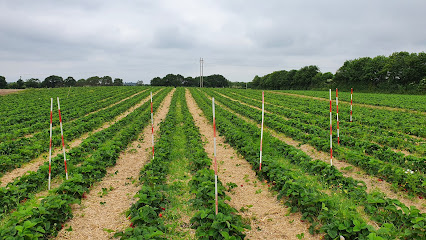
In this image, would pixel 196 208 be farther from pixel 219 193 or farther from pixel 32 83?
pixel 32 83

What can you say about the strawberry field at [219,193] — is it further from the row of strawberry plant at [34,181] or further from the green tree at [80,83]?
the green tree at [80,83]

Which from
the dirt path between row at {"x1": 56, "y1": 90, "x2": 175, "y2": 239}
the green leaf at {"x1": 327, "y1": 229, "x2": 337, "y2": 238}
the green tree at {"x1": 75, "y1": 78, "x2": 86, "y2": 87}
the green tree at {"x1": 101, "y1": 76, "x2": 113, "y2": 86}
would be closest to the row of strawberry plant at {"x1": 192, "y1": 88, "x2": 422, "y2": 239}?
the green leaf at {"x1": 327, "y1": 229, "x2": 337, "y2": 238}

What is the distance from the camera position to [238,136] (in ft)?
38.7

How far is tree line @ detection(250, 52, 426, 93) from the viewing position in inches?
2061

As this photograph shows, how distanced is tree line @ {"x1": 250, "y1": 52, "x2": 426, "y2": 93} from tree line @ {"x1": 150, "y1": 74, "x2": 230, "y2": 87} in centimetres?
5380

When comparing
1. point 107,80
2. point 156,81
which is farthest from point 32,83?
point 156,81

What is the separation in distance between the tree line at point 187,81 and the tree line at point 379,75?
5380 centimetres

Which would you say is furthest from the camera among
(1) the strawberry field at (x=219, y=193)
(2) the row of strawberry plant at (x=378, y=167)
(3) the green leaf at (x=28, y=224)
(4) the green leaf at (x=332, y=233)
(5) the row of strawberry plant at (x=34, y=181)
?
(2) the row of strawberry plant at (x=378, y=167)

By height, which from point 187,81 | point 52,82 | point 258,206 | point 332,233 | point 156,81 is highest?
point 187,81

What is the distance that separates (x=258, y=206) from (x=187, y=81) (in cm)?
12491

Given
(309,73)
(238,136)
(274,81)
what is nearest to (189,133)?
(238,136)

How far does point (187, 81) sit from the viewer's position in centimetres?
12825

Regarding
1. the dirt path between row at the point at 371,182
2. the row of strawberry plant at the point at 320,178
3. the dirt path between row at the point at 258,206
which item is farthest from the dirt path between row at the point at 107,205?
the dirt path between row at the point at 371,182

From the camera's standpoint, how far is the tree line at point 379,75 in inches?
2061
